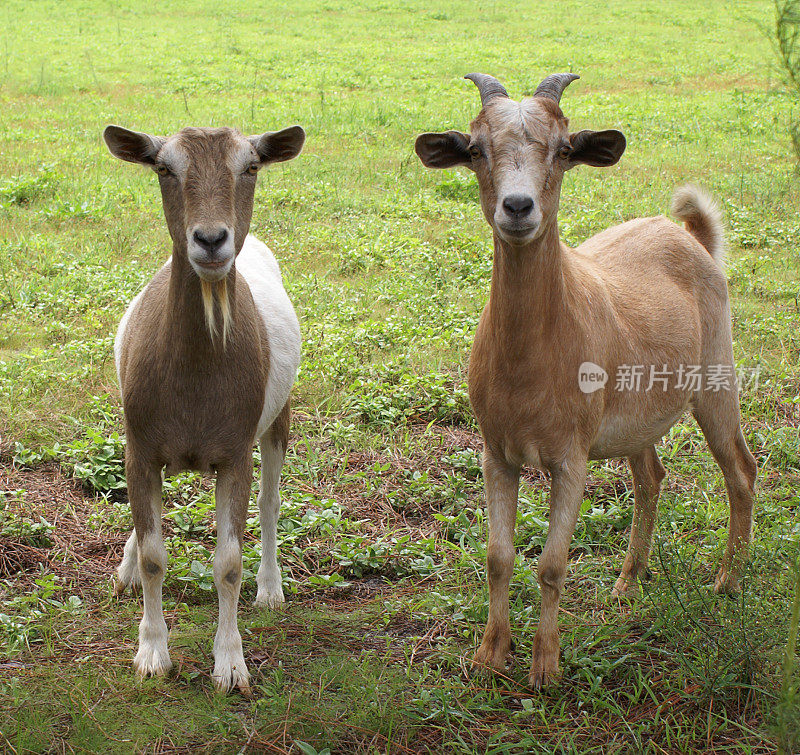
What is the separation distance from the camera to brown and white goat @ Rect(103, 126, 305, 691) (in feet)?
10.8

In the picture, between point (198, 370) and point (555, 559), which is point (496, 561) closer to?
point (555, 559)

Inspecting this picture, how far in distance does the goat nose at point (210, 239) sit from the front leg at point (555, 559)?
1594mm

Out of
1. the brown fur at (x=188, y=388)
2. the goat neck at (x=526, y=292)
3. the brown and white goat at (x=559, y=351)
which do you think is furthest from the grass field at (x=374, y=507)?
the goat neck at (x=526, y=292)

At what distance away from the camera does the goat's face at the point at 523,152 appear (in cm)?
305

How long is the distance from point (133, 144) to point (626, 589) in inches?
119

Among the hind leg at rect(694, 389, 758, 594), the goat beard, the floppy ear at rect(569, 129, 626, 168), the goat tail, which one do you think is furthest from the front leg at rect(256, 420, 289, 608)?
the goat tail

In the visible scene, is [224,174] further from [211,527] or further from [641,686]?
[641,686]

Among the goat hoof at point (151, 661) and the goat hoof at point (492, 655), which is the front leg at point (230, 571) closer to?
the goat hoof at point (151, 661)

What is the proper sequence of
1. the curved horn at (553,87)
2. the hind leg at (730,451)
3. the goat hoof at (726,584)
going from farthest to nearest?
the hind leg at (730,451) → the goat hoof at (726,584) → the curved horn at (553,87)

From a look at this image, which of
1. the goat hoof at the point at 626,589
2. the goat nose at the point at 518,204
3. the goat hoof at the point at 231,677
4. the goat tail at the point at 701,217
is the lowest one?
the goat hoof at the point at 231,677

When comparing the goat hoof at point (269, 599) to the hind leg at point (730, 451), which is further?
the hind leg at point (730, 451)

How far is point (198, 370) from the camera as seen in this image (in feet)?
11.4

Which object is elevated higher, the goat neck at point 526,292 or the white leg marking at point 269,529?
the goat neck at point 526,292

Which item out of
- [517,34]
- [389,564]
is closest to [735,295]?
[389,564]
